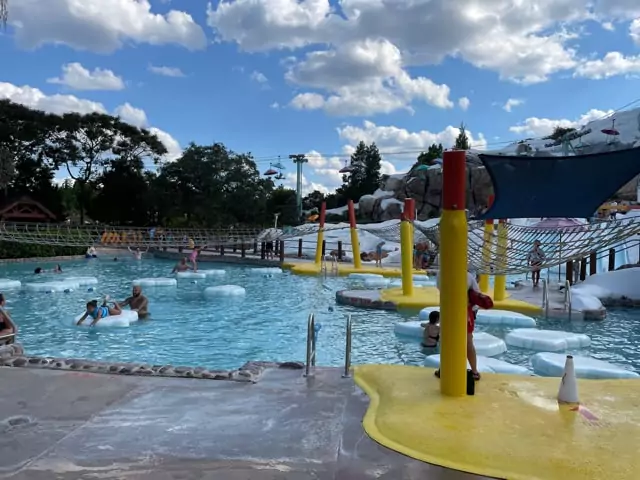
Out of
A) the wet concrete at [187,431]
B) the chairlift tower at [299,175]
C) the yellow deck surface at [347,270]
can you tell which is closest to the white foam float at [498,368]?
the wet concrete at [187,431]

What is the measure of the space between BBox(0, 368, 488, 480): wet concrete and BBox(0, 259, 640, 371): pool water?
3.89 m

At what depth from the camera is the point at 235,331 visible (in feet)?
39.2

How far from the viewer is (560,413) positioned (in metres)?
4.78

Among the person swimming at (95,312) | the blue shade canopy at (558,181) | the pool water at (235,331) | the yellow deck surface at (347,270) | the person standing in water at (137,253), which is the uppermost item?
the blue shade canopy at (558,181)

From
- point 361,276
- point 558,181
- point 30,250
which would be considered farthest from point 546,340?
point 30,250

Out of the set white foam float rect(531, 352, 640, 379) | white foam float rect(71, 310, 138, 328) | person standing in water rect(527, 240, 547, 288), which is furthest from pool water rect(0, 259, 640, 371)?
person standing in water rect(527, 240, 547, 288)

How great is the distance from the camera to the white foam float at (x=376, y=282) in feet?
62.5

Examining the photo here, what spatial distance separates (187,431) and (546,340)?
7424 mm

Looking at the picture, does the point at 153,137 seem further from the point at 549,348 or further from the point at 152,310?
the point at 549,348

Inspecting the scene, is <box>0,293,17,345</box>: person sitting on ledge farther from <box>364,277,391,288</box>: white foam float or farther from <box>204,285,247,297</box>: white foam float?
<box>364,277,391,288</box>: white foam float

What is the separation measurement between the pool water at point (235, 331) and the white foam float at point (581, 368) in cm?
76

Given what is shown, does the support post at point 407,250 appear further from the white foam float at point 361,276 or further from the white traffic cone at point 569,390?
the white traffic cone at point 569,390

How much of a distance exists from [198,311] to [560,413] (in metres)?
10.6

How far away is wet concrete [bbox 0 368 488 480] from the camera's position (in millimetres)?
3654
